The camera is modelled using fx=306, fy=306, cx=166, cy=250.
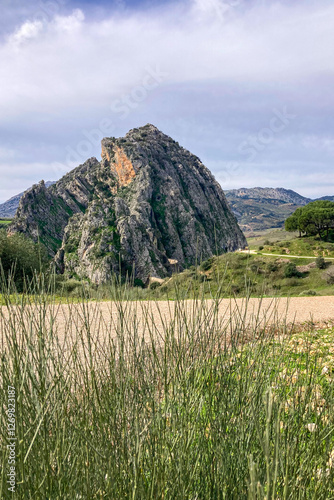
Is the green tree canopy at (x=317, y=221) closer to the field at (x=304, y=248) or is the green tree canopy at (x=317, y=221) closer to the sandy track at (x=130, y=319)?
the field at (x=304, y=248)

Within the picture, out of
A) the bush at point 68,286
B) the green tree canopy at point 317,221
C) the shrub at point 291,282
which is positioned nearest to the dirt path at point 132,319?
the bush at point 68,286

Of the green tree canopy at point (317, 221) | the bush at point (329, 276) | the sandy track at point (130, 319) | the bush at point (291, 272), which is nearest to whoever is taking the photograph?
the sandy track at point (130, 319)

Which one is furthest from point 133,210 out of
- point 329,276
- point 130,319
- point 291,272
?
point 130,319

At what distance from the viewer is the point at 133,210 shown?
253 feet

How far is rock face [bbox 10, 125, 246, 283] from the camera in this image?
202 ft

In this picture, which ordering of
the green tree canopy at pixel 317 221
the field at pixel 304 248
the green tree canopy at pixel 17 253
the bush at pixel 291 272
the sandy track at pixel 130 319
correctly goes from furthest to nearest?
the green tree canopy at pixel 317 221 < the field at pixel 304 248 < the bush at pixel 291 272 < the green tree canopy at pixel 17 253 < the sandy track at pixel 130 319

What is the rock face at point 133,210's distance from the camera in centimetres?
6156

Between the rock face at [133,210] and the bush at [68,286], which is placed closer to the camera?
the bush at [68,286]

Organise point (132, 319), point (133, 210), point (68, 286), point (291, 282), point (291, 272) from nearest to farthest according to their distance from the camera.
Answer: point (132, 319), point (68, 286), point (291, 282), point (291, 272), point (133, 210)

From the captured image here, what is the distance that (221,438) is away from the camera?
1603 mm

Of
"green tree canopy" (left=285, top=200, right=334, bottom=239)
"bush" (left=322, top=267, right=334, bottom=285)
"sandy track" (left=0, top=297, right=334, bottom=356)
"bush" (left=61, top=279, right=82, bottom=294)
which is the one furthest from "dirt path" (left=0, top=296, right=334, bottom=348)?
"green tree canopy" (left=285, top=200, right=334, bottom=239)

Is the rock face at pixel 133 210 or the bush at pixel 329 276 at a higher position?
the rock face at pixel 133 210

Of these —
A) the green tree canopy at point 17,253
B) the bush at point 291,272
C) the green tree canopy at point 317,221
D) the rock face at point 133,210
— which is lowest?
the bush at point 291,272

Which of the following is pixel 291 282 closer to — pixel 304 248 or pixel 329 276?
pixel 329 276
